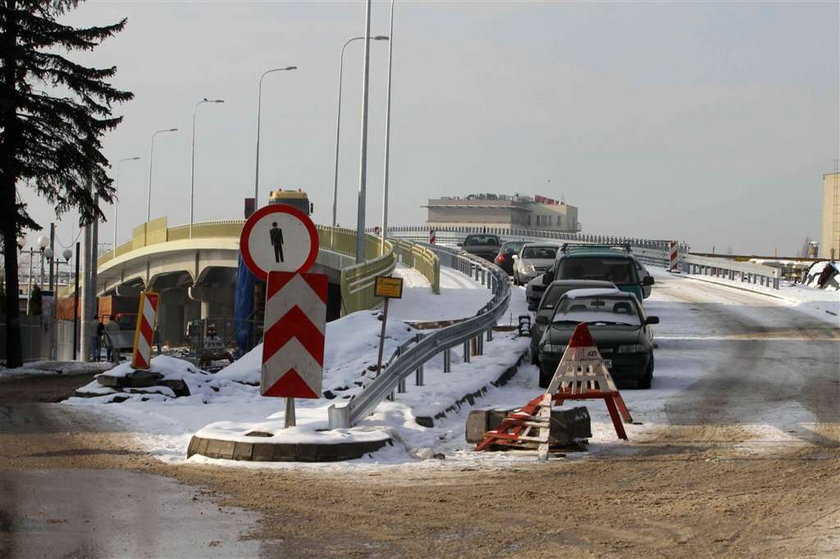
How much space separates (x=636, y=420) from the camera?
619 inches

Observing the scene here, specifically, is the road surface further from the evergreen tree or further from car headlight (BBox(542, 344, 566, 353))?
the evergreen tree

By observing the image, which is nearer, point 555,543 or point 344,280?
point 555,543

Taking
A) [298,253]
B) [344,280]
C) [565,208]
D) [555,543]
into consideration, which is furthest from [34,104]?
[565,208]

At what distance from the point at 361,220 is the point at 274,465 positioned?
28.5 meters

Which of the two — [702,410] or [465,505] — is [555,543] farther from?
[702,410]

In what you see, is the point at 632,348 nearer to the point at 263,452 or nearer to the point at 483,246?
the point at 263,452

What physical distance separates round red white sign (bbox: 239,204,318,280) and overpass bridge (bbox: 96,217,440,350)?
18.6m

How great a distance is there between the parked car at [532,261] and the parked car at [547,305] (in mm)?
18084

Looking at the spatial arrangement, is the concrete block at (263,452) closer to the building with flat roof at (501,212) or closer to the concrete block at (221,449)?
the concrete block at (221,449)

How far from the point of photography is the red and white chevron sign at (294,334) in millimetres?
12914

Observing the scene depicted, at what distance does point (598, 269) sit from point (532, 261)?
1563 cm

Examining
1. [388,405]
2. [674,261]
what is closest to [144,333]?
[388,405]

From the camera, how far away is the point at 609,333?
791 inches

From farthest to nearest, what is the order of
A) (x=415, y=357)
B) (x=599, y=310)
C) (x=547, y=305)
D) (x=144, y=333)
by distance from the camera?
1. (x=547, y=305)
2. (x=144, y=333)
3. (x=599, y=310)
4. (x=415, y=357)
